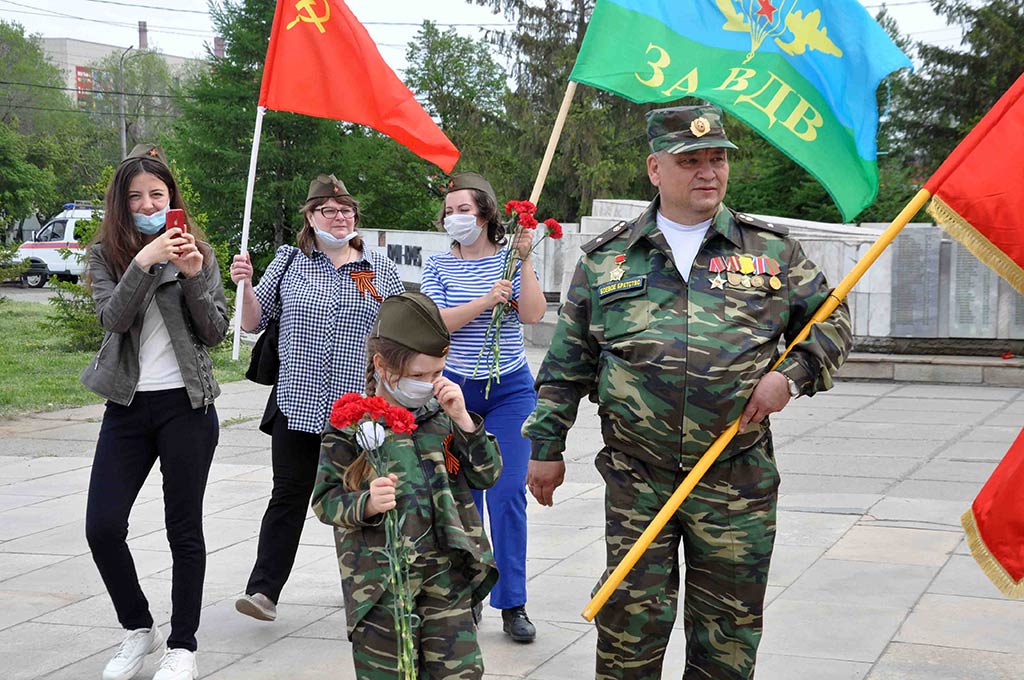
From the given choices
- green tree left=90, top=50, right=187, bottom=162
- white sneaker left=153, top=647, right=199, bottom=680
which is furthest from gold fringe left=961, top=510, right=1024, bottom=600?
green tree left=90, top=50, right=187, bottom=162

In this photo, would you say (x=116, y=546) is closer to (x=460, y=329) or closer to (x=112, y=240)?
(x=112, y=240)

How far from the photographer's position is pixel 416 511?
12.8 ft

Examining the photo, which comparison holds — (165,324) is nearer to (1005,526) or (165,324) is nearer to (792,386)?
(792,386)

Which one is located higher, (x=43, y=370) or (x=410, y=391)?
(x=410, y=391)

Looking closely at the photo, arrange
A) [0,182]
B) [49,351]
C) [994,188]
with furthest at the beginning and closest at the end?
[0,182] < [49,351] < [994,188]

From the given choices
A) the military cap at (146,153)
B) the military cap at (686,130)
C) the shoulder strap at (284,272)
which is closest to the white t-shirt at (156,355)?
the military cap at (146,153)

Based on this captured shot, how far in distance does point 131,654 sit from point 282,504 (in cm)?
101

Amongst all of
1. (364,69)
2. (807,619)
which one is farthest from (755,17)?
(807,619)

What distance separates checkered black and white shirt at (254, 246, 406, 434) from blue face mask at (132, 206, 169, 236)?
33.1 inches

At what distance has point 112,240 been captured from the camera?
5.16 meters

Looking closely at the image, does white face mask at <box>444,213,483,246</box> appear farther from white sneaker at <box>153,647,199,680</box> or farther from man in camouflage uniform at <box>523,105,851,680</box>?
white sneaker at <box>153,647,199,680</box>

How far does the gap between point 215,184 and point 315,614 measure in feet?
89.8

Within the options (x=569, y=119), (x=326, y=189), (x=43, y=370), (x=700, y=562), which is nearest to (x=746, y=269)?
(x=700, y=562)

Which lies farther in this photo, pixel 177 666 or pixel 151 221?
pixel 151 221
